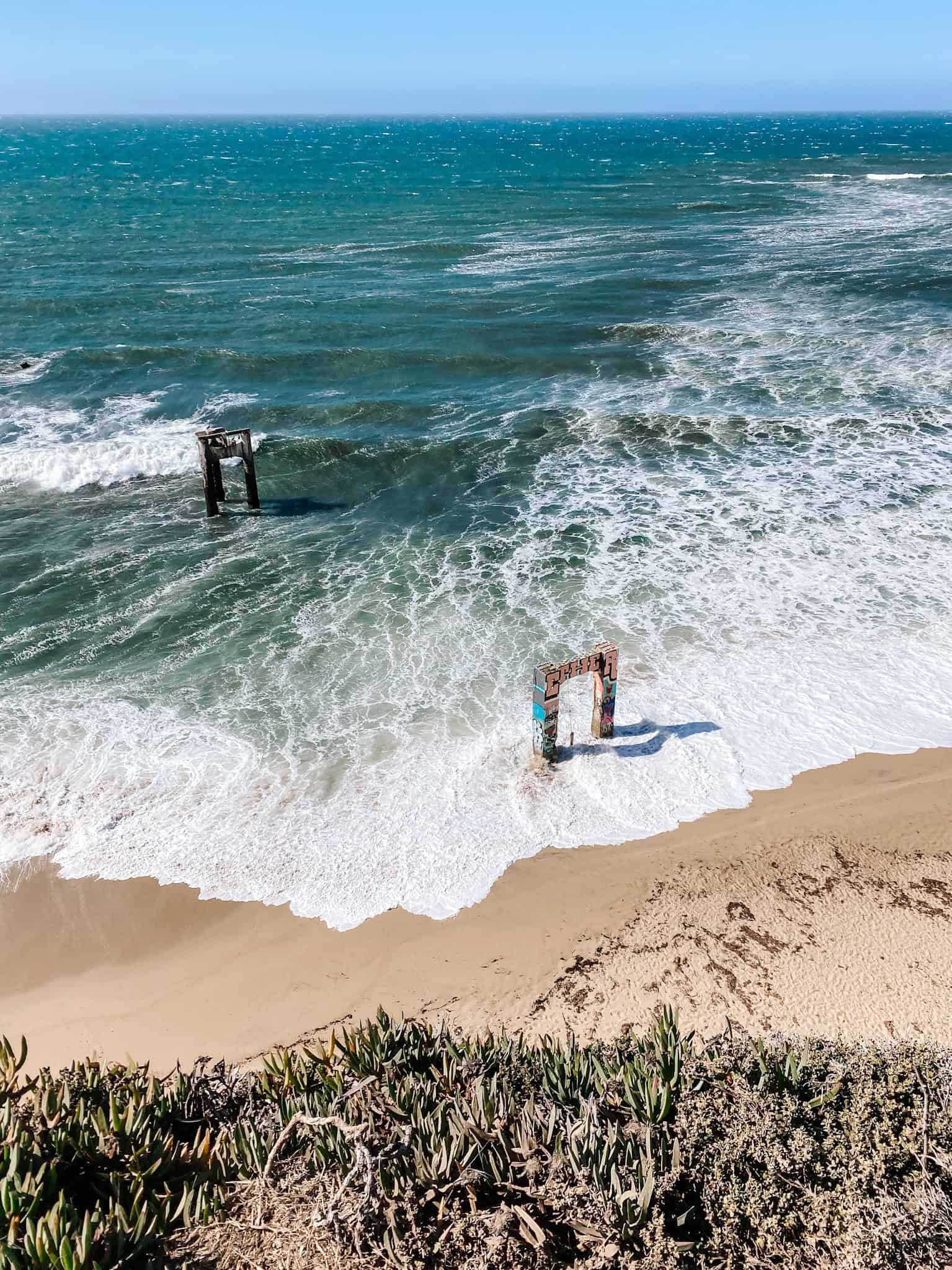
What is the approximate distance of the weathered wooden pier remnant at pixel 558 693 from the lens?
477 inches

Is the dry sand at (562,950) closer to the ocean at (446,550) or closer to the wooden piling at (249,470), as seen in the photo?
the ocean at (446,550)

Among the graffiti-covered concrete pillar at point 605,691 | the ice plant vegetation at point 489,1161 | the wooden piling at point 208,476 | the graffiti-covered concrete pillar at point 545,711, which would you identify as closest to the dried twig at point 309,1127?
the ice plant vegetation at point 489,1161

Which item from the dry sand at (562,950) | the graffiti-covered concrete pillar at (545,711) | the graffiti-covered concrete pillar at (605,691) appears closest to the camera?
the dry sand at (562,950)

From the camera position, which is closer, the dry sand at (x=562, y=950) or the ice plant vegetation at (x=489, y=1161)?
the ice plant vegetation at (x=489, y=1161)

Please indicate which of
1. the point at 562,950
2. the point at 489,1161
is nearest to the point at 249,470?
the point at 562,950

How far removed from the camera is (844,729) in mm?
13523

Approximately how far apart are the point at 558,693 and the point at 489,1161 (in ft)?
22.9

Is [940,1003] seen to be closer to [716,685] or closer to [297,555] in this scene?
[716,685]

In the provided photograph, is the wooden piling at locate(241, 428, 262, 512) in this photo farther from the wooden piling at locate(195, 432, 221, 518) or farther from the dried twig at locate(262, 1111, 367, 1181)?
the dried twig at locate(262, 1111, 367, 1181)

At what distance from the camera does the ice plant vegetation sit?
576 centimetres

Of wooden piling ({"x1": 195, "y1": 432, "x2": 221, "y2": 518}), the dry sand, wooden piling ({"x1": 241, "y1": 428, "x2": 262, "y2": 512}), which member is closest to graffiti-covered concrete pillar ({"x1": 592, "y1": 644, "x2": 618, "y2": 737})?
the dry sand

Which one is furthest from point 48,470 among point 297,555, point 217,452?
point 297,555

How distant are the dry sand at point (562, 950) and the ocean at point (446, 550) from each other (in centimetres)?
52

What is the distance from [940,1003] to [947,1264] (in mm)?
3655
